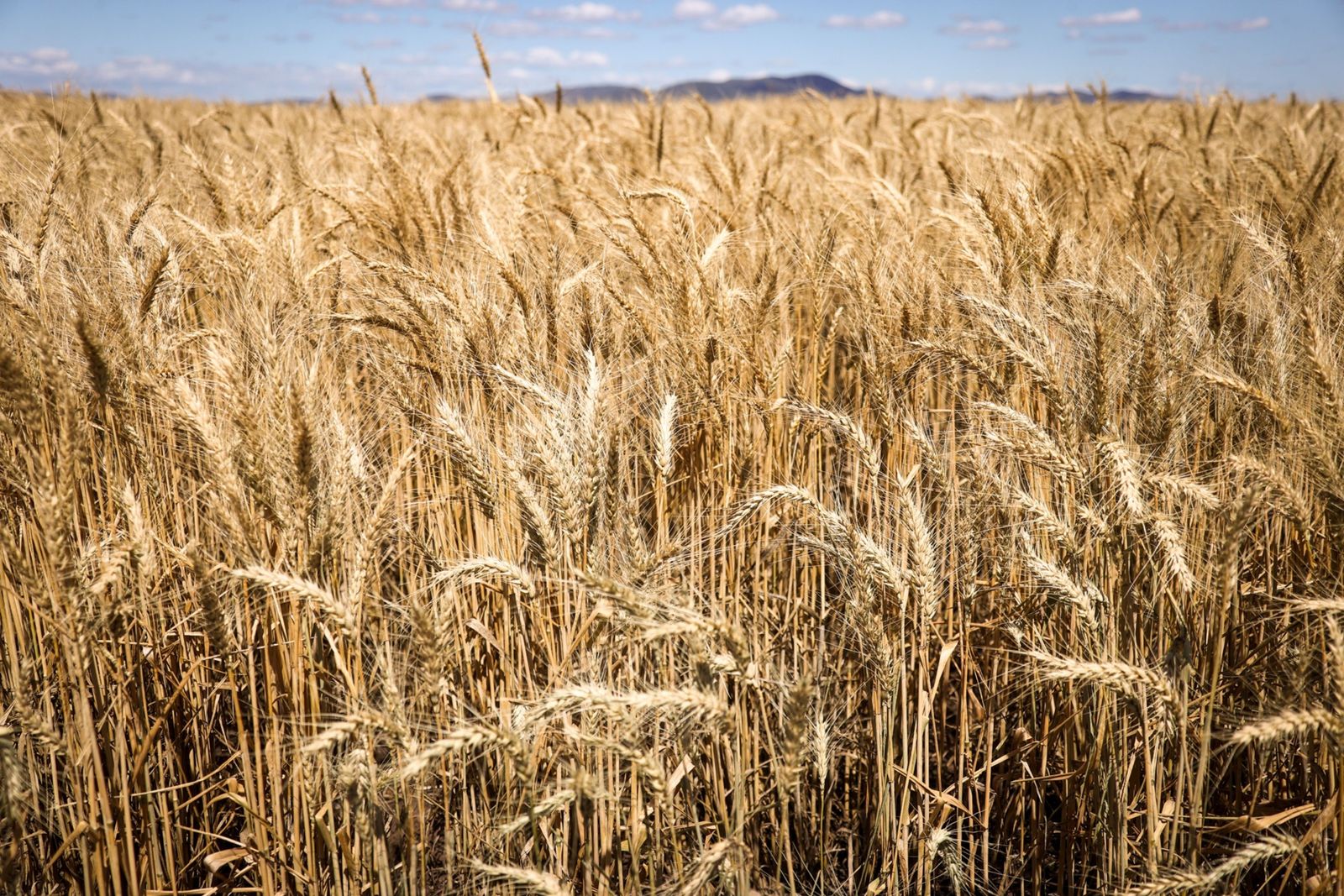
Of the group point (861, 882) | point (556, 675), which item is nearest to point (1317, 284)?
point (861, 882)

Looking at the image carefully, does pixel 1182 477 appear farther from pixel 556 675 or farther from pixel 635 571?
pixel 556 675

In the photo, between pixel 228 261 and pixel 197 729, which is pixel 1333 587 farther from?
pixel 228 261

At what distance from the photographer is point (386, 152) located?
2988 millimetres

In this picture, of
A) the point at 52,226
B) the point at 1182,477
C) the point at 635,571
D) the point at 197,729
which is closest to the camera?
the point at 635,571

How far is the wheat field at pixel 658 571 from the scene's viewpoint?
140cm

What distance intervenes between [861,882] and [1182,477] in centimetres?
107

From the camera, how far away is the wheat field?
140cm

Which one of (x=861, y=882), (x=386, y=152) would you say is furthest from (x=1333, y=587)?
(x=386, y=152)

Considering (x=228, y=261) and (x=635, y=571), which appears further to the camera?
(x=228, y=261)

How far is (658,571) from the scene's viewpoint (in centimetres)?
155

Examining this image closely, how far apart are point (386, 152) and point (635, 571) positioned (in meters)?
2.24

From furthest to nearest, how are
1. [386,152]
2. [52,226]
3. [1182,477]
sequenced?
1. [386,152]
2. [52,226]
3. [1182,477]

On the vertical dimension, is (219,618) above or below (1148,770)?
above

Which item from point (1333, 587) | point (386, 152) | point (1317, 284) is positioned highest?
point (386, 152)
